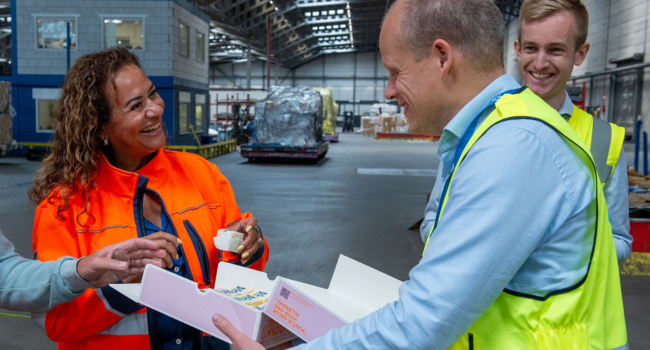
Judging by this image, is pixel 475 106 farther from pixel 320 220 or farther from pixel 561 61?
pixel 320 220

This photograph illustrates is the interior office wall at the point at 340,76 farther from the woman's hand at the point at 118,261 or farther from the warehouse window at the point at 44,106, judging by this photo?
the woman's hand at the point at 118,261

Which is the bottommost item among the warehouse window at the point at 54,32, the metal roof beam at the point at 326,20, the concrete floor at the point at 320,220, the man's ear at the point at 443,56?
the concrete floor at the point at 320,220

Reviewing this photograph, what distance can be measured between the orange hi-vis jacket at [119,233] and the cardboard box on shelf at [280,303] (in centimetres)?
36

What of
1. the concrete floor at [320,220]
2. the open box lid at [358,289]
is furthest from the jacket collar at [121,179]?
the concrete floor at [320,220]

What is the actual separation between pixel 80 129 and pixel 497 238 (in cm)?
153

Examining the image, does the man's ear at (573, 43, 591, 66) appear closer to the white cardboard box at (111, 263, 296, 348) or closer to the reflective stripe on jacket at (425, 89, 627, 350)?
the reflective stripe on jacket at (425, 89, 627, 350)

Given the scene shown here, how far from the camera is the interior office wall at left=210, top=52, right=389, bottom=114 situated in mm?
46531

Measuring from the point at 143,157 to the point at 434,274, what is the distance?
1.49 m

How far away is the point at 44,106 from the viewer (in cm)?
1620

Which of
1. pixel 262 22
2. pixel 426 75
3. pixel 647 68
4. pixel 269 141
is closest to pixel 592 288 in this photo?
pixel 426 75

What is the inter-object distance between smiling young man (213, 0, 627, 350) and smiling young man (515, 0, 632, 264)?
0.98 metres

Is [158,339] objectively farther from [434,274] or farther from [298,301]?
[434,274]

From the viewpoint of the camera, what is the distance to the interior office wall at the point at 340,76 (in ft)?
153

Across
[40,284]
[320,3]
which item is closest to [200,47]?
[320,3]
